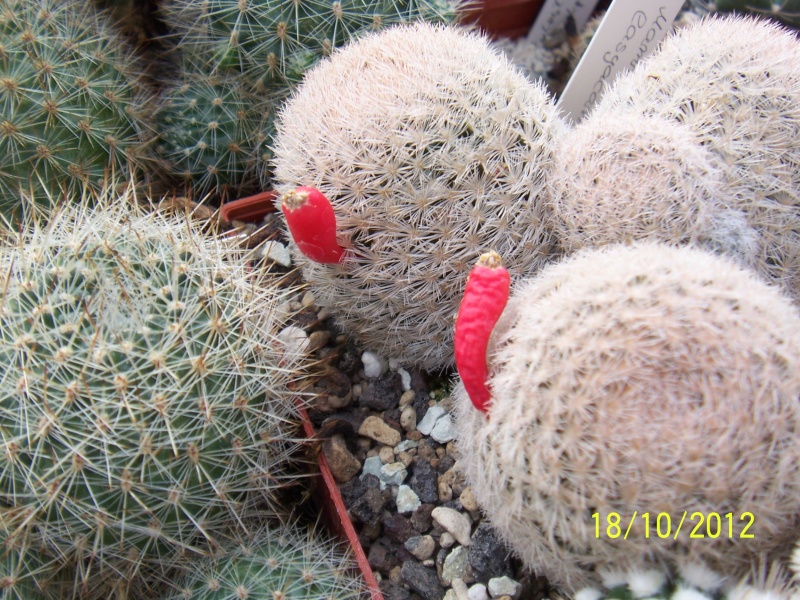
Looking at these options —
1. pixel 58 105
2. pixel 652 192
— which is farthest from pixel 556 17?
pixel 58 105

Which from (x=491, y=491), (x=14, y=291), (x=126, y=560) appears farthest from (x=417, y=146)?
(x=126, y=560)

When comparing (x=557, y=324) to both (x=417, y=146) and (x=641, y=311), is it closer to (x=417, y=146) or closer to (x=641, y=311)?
(x=641, y=311)

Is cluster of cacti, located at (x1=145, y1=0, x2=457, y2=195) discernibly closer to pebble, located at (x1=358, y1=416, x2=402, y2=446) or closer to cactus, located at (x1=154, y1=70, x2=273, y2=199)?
cactus, located at (x1=154, y1=70, x2=273, y2=199)

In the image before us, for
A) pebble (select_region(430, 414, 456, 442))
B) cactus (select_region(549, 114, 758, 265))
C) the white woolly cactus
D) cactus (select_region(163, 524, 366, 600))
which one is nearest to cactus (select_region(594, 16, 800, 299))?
cactus (select_region(549, 114, 758, 265))

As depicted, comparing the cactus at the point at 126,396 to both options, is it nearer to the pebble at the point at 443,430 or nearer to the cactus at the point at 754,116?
the pebble at the point at 443,430

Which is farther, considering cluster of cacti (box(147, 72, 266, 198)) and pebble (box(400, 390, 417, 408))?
cluster of cacti (box(147, 72, 266, 198))

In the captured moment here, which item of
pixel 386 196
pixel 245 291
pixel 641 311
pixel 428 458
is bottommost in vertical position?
pixel 428 458

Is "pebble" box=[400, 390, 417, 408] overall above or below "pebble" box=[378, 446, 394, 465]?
above

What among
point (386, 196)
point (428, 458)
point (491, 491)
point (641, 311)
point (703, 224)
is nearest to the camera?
point (641, 311)
